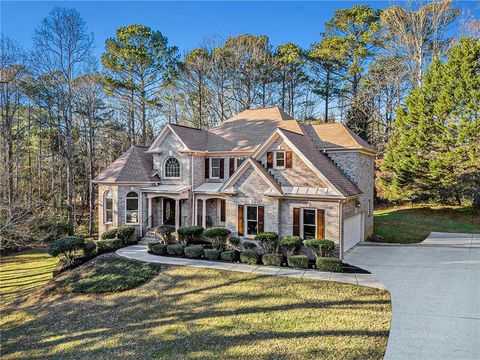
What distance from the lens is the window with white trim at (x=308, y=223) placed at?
15.3 m

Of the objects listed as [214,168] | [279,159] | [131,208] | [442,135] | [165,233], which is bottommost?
[165,233]

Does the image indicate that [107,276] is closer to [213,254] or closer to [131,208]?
[213,254]

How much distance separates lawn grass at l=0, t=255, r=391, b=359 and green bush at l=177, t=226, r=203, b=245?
164 inches

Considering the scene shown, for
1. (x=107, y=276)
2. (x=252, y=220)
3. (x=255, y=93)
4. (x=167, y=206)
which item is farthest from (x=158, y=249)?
(x=255, y=93)

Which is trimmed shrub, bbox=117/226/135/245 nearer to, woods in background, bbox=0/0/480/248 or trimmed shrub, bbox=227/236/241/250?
woods in background, bbox=0/0/480/248

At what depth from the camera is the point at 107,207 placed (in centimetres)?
2075

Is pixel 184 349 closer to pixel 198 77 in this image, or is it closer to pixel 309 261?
pixel 309 261

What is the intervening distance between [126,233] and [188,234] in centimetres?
434

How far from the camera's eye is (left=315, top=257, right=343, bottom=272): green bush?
42.9 ft

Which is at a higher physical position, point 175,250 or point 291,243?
point 291,243

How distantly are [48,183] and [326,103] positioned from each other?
100.0 ft

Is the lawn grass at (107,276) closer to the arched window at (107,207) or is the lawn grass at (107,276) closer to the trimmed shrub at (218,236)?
the trimmed shrub at (218,236)

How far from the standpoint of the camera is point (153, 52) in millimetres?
28719

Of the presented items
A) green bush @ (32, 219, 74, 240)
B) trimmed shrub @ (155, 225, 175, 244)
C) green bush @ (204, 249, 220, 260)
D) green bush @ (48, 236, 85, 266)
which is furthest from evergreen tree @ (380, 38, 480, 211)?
green bush @ (32, 219, 74, 240)
